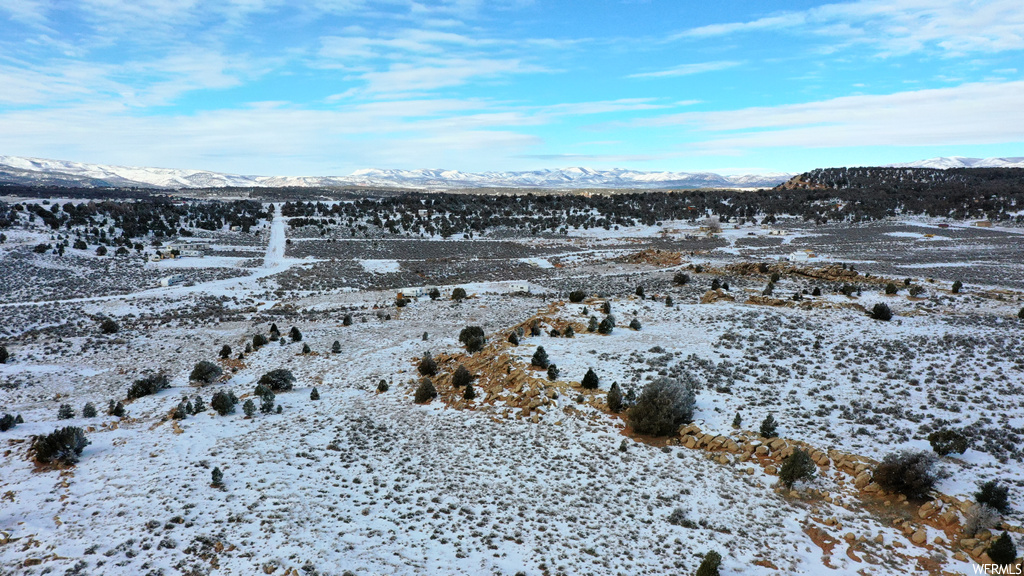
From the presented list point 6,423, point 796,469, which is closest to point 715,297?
point 796,469

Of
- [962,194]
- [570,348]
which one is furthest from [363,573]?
[962,194]

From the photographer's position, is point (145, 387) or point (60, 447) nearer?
point (60, 447)

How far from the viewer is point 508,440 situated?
536 inches

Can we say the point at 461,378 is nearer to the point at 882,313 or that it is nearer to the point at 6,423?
the point at 6,423

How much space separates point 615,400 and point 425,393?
6.60 metres

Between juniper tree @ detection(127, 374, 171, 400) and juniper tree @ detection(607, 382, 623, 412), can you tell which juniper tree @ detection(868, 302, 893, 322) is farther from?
juniper tree @ detection(127, 374, 171, 400)

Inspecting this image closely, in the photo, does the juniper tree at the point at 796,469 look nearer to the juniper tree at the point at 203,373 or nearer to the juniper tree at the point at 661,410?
the juniper tree at the point at 661,410

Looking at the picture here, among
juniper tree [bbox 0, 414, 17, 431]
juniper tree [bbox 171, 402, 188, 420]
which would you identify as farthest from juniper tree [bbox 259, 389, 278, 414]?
juniper tree [bbox 0, 414, 17, 431]

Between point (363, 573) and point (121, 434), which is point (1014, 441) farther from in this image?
point (121, 434)

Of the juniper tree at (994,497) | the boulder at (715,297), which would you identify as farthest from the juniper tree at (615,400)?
the boulder at (715,297)

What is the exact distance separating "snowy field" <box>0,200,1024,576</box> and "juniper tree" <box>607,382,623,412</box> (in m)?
0.28

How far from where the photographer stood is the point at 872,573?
8312 millimetres

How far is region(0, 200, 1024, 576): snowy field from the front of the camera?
9062mm

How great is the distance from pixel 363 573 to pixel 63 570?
5188 mm
